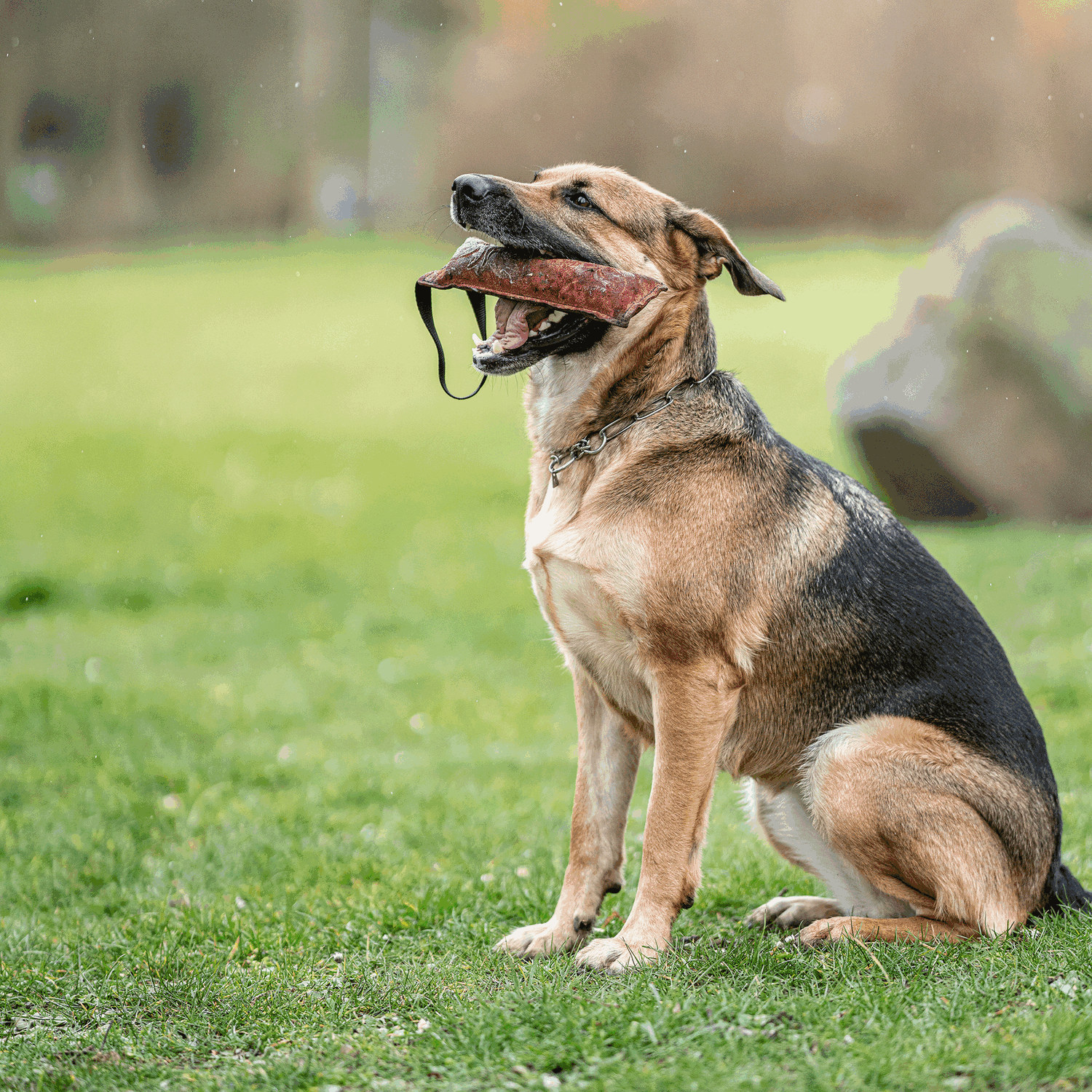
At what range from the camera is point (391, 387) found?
1945 cm

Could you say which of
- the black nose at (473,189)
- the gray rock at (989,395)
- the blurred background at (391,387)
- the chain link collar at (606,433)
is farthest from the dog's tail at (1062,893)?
the gray rock at (989,395)

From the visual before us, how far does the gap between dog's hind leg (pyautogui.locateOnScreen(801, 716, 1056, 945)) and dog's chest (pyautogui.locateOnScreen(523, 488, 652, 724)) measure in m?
0.70

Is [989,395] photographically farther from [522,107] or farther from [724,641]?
[522,107]

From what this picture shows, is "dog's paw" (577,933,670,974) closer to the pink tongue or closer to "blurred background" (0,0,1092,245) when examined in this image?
the pink tongue

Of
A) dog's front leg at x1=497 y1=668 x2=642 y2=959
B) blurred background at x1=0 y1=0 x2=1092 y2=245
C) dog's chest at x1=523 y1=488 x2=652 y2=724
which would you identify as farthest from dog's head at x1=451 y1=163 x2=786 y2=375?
blurred background at x1=0 y1=0 x2=1092 y2=245

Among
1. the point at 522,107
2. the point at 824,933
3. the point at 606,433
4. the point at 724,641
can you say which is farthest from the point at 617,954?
the point at 522,107

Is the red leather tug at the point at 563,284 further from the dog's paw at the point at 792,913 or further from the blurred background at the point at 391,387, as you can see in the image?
the dog's paw at the point at 792,913

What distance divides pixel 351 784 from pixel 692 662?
3822 mm

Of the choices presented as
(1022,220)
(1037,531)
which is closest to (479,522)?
(1037,531)

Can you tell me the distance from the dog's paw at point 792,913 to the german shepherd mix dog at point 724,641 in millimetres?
11

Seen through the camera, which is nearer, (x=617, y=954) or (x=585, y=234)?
(x=617, y=954)

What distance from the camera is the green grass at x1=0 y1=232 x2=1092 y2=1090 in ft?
10.2

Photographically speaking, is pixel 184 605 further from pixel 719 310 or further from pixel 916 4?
pixel 916 4

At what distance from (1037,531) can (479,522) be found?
6190mm
